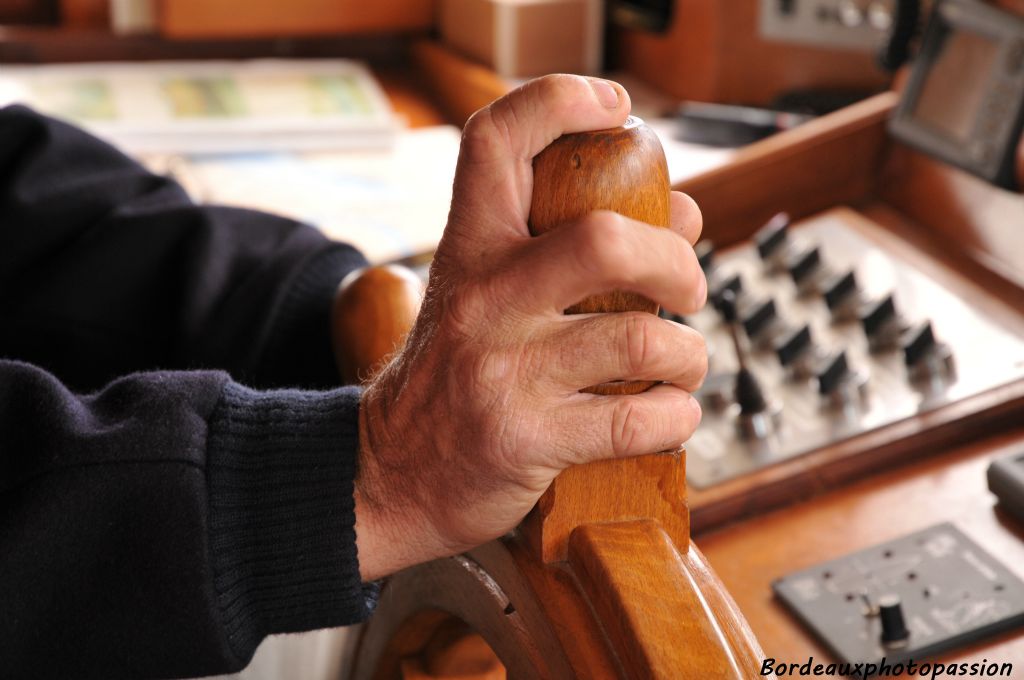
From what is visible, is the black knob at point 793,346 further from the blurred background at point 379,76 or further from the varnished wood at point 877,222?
the blurred background at point 379,76

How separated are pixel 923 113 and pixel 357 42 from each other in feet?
4.39

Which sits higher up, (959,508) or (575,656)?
(575,656)

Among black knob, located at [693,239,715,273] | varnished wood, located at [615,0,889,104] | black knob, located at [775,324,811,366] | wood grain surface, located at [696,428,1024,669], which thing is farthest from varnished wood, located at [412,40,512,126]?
wood grain surface, located at [696,428,1024,669]

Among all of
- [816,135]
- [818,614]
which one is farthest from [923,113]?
[818,614]

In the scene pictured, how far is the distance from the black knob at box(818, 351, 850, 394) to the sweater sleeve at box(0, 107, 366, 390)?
38 cm

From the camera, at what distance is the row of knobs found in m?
0.88

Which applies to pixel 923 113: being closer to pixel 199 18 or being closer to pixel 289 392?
pixel 289 392

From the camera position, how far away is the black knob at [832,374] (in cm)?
88

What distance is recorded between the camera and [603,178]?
0.49 m

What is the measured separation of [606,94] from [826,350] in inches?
19.8

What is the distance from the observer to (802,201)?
121 centimetres

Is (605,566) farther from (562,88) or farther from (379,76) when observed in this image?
(379,76)

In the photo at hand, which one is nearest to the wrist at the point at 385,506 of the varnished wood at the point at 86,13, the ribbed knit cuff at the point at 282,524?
the ribbed knit cuff at the point at 282,524

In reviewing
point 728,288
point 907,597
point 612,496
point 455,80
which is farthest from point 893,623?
point 455,80
